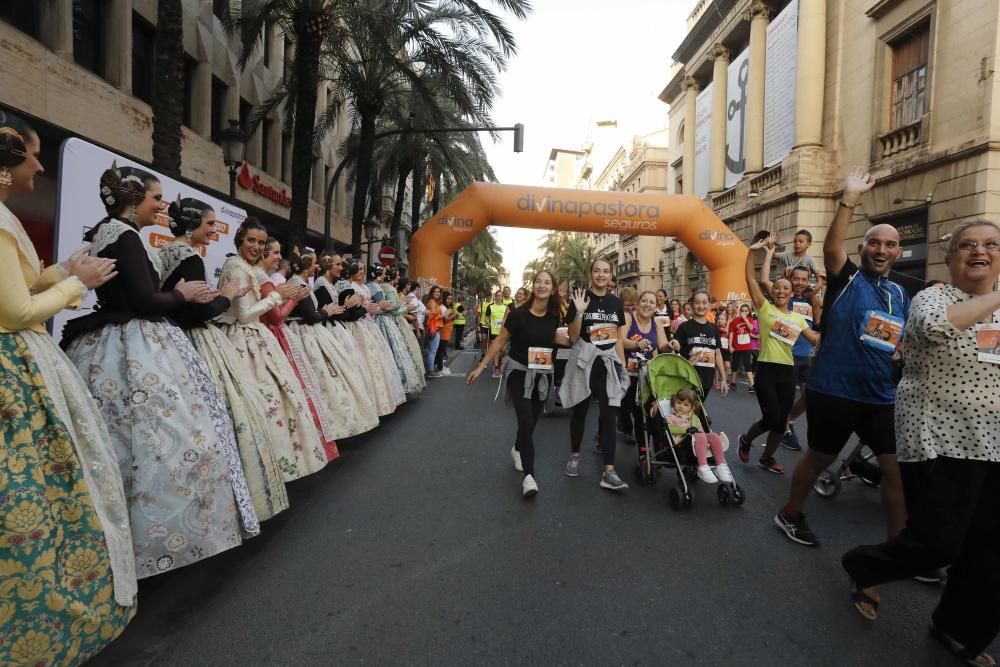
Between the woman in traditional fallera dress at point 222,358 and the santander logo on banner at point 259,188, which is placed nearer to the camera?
the woman in traditional fallera dress at point 222,358

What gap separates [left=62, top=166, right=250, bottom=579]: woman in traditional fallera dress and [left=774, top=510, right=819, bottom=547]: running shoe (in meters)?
3.29

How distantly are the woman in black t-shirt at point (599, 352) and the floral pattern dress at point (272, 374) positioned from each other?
7.04 ft

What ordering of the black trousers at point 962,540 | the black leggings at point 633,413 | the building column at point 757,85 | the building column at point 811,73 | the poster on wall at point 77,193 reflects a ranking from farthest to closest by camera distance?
the building column at point 757,85, the building column at point 811,73, the black leggings at point 633,413, the poster on wall at point 77,193, the black trousers at point 962,540

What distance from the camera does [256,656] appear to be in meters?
2.42

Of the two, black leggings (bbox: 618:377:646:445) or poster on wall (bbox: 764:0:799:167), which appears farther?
poster on wall (bbox: 764:0:799:167)

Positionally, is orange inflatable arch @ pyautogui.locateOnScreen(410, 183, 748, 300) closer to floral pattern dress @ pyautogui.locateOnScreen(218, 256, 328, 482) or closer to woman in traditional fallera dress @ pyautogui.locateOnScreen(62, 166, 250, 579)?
floral pattern dress @ pyautogui.locateOnScreen(218, 256, 328, 482)

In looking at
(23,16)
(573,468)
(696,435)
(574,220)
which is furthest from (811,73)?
(23,16)

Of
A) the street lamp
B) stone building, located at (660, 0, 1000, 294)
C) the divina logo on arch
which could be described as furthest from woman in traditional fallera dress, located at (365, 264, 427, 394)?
the divina logo on arch

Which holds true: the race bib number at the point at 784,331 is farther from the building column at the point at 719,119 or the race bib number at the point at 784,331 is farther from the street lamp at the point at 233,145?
the building column at the point at 719,119

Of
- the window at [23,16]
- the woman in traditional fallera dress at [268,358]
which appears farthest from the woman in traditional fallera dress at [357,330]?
the window at [23,16]

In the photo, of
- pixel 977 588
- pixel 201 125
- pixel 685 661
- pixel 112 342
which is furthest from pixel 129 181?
pixel 201 125

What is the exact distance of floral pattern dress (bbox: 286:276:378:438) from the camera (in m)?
5.21

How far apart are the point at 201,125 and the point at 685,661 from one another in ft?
55.3

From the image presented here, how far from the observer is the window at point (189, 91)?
594 inches
